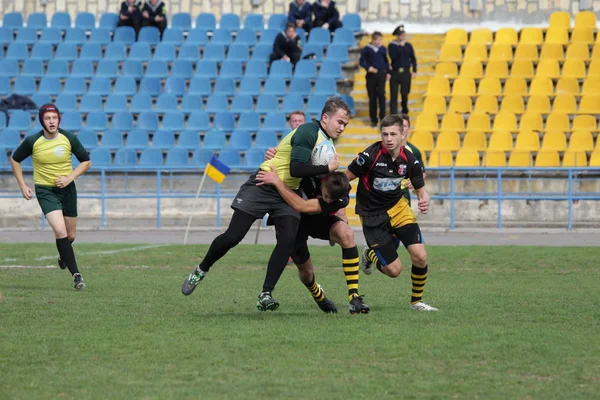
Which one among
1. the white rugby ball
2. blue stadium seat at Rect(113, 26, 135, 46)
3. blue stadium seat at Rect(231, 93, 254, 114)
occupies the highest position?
the white rugby ball

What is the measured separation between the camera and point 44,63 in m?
29.4

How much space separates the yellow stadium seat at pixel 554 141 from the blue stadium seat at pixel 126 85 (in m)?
10.2

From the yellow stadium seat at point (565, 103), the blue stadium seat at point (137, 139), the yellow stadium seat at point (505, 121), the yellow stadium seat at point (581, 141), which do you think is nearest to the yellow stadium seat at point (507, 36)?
the yellow stadium seat at point (565, 103)

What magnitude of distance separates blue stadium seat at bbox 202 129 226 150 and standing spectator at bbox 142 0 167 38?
4.81 m

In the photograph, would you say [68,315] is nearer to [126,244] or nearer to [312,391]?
[312,391]

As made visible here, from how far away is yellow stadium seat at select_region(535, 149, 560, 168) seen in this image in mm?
24422

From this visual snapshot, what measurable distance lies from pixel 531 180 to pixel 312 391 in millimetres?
18368

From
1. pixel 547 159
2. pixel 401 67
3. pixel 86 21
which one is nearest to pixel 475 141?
pixel 547 159

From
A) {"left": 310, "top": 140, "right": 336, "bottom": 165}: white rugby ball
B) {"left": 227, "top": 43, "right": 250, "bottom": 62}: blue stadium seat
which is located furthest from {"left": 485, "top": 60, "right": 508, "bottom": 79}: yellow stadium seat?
{"left": 310, "top": 140, "right": 336, "bottom": 165}: white rugby ball

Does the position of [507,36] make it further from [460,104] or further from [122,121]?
[122,121]

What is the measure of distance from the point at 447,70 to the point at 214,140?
239 inches

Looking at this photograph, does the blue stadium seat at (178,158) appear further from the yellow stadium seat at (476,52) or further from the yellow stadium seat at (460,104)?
the yellow stadium seat at (476,52)

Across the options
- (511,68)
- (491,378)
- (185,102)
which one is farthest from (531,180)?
(491,378)

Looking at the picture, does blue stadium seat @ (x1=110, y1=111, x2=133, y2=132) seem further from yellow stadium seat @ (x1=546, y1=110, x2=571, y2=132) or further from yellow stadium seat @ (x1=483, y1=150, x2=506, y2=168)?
yellow stadium seat @ (x1=546, y1=110, x2=571, y2=132)
